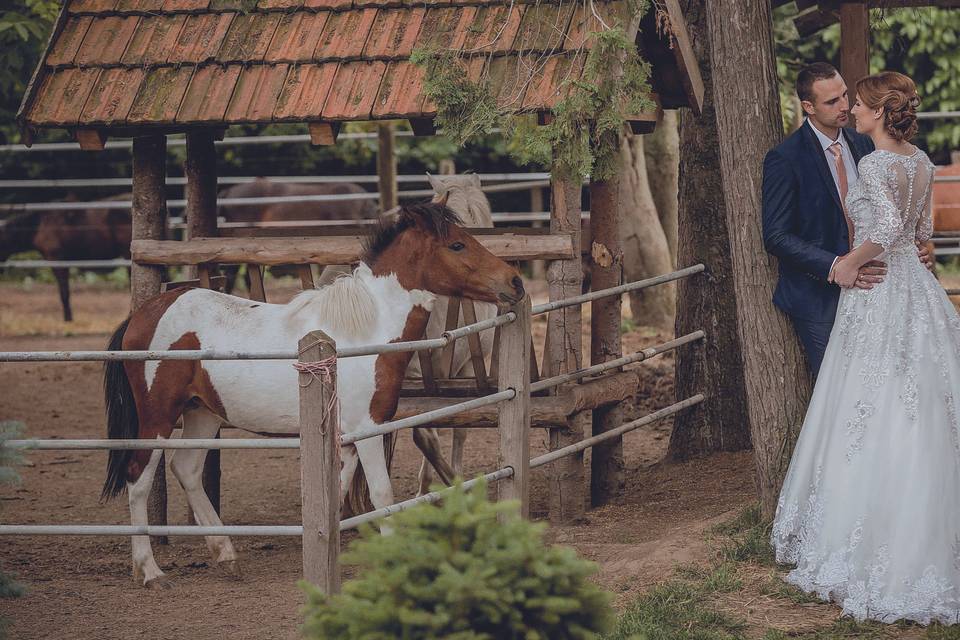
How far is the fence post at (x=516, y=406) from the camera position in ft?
16.2

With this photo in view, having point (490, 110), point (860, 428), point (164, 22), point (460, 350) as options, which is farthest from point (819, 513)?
point (164, 22)

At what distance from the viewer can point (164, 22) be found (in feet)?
20.4

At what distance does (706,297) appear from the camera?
6.99 m

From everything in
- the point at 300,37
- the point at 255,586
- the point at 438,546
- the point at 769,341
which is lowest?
the point at 255,586

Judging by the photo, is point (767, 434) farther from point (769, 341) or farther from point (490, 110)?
point (490, 110)

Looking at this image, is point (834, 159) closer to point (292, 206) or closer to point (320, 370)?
point (320, 370)

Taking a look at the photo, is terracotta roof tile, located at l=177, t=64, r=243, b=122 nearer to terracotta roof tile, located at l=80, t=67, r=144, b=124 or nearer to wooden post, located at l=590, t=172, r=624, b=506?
terracotta roof tile, located at l=80, t=67, r=144, b=124

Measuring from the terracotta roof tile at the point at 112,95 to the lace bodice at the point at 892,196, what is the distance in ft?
11.8

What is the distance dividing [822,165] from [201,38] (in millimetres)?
3313

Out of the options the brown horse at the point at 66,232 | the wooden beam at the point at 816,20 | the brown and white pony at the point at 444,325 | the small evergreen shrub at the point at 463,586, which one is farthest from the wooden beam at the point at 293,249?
the brown horse at the point at 66,232

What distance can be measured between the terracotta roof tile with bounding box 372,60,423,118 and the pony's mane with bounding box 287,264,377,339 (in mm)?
784

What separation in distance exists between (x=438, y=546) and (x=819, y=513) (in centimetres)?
218

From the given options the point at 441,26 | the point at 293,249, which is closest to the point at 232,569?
the point at 293,249

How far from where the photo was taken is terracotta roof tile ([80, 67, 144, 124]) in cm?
581
